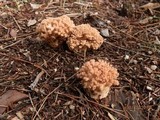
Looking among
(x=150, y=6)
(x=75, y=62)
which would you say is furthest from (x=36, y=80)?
(x=150, y=6)

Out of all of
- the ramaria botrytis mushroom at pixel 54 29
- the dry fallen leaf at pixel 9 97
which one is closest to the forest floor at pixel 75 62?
the dry fallen leaf at pixel 9 97

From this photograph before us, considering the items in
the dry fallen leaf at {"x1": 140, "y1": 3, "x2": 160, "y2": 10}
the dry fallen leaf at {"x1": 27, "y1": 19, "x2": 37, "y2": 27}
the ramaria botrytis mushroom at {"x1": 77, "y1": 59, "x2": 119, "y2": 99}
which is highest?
the dry fallen leaf at {"x1": 140, "y1": 3, "x2": 160, "y2": 10}

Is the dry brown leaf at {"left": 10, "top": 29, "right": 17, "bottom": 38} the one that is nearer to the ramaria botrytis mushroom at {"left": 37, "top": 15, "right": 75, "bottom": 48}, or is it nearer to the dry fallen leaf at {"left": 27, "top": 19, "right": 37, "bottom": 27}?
the dry fallen leaf at {"left": 27, "top": 19, "right": 37, "bottom": 27}

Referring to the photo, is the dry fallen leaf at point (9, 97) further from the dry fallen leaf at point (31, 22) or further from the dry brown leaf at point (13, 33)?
the dry fallen leaf at point (31, 22)

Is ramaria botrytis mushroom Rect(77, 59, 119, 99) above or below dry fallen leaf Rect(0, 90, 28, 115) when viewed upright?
above

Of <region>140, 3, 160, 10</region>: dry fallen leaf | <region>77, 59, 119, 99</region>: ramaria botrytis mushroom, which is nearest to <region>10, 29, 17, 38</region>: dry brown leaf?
<region>77, 59, 119, 99</region>: ramaria botrytis mushroom

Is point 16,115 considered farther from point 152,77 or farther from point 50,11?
point 50,11
